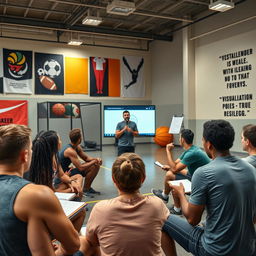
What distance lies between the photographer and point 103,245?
1.44 m

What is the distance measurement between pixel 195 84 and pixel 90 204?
7.95m

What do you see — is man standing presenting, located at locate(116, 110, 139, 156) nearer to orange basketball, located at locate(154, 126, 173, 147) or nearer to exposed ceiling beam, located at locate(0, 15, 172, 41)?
orange basketball, located at locate(154, 126, 173, 147)

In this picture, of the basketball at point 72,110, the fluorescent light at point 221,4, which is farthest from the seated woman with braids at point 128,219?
the basketball at point 72,110

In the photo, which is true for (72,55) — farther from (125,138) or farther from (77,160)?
(77,160)

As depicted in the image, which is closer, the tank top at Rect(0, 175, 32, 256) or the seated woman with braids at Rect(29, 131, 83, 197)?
the tank top at Rect(0, 175, 32, 256)

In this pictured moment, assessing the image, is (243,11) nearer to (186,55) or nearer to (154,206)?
(186,55)

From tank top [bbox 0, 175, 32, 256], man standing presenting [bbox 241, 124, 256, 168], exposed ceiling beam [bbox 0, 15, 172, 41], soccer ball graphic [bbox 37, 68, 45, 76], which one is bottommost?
tank top [bbox 0, 175, 32, 256]

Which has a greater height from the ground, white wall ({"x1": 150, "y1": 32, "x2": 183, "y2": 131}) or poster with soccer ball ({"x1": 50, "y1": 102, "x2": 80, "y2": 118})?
white wall ({"x1": 150, "y1": 32, "x2": 183, "y2": 131})

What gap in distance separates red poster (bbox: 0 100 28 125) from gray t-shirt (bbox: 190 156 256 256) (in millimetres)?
11069

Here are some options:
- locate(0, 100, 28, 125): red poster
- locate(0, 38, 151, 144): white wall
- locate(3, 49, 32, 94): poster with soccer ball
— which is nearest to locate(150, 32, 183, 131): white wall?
locate(0, 38, 151, 144): white wall

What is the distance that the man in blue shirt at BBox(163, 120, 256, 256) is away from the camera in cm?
164

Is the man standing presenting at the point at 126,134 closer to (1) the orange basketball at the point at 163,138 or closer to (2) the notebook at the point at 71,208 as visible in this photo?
→ (2) the notebook at the point at 71,208

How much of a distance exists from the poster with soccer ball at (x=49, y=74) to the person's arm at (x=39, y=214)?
454 inches

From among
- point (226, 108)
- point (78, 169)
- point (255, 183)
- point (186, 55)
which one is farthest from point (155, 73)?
point (255, 183)
